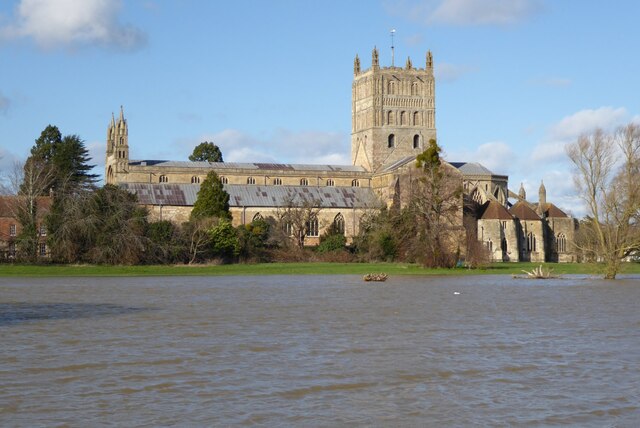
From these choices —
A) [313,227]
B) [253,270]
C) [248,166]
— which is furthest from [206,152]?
[253,270]

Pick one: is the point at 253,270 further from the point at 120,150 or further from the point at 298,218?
the point at 120,150

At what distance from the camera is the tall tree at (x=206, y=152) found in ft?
402

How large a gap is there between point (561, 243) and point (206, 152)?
47.9 m

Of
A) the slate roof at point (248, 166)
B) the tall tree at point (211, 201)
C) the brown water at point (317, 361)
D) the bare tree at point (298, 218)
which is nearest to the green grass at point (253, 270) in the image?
the tall tree at point (211, 201)

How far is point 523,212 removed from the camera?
9094cm

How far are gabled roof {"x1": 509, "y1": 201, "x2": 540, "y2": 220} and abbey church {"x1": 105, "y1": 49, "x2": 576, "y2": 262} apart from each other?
0.10m

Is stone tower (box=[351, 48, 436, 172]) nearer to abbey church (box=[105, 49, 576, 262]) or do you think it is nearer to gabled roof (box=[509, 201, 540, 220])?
abbey church (box=[105, 49, 576, 262])

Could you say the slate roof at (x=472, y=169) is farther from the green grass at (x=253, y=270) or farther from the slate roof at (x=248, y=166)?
the green grass at (x=253, y=270)

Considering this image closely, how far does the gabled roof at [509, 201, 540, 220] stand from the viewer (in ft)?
296

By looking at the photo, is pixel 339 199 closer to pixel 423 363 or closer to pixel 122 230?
pixel 122 230

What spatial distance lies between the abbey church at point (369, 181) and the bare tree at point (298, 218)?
0.53 metres

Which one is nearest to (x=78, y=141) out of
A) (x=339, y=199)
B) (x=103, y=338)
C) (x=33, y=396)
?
(x=339, y=199)

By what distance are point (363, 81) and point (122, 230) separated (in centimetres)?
5167

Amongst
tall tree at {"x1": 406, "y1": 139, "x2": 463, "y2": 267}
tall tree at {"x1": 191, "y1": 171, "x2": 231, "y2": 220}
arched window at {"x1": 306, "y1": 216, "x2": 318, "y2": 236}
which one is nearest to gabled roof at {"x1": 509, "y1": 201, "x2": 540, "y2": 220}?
arched window at {"x1": 306, "y1": 216, "x2": 318, "y2": 236}
